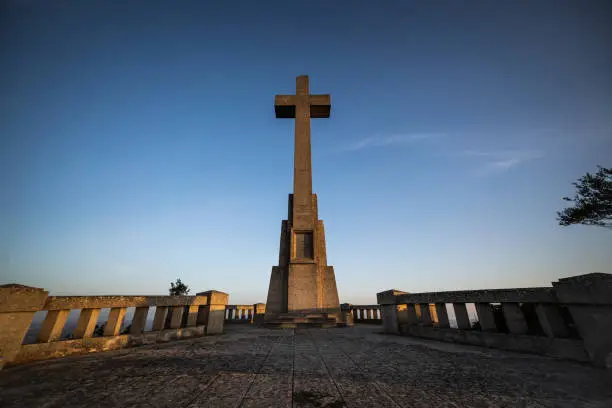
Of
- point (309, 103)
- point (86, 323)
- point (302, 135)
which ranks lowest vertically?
point (86, 323)

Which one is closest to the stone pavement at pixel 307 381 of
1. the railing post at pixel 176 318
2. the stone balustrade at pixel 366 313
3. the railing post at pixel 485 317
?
the railing post at pixel 485 317

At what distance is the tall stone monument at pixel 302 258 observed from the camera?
37.6ft

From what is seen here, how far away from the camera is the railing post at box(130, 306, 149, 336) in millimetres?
5793

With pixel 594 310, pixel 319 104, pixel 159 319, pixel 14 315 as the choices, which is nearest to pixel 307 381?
pixel 594 310

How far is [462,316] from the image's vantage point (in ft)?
19.1

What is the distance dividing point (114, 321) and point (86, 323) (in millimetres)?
542

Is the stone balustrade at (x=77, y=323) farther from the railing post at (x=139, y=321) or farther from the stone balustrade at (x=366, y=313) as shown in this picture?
the stone balustrade at (x=366, y=313)

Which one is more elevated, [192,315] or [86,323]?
[192,315]

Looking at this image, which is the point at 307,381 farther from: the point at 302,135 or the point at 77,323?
the point at 302,135

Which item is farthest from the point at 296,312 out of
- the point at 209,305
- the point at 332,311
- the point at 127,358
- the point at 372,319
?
the point at 127,358

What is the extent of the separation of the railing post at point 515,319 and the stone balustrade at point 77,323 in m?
7.99

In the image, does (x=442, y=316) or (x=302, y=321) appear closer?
(x=442, y=316)

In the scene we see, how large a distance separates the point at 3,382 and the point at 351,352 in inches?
197

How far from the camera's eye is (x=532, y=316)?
623cm
